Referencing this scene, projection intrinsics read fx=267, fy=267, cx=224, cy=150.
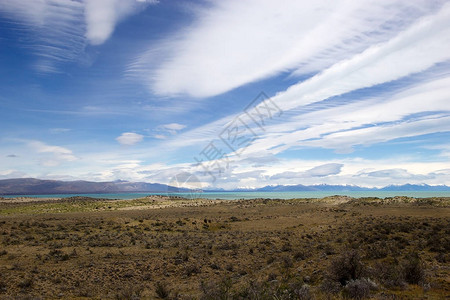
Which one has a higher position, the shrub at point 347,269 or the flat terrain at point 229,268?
the shrub at point 347,269

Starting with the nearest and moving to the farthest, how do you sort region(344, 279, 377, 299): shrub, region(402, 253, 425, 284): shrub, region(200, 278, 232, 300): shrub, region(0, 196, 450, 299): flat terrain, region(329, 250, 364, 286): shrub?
region(200, 278, 232, 300): shrub → region(344, 279, 377, 299): shrub → region(0, 196, 450, 299): flat terrain → region(402, 253, 425, 284): shrub → region(329, 250, 364, 286): shrub

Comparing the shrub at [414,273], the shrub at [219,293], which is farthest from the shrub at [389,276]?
the shrub at [219,293]

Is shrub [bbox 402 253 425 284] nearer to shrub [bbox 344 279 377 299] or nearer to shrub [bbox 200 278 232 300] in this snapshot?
shrub [bbox 344 279 377 299]

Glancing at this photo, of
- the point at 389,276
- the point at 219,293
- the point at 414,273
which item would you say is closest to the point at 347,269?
the point at 389,276

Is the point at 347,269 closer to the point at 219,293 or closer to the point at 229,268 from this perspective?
the point at 219,293

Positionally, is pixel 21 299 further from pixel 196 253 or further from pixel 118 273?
pixel 196 253

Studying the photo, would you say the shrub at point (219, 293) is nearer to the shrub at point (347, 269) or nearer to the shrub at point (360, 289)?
the shrub at point (360, 289)

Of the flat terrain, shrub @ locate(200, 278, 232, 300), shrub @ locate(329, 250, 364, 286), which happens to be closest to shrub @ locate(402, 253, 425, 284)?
the flat terrain

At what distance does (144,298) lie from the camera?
10.2 metres

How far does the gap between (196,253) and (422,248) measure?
13152 millimetres

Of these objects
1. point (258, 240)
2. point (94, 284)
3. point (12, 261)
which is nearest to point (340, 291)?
point (94, 284)

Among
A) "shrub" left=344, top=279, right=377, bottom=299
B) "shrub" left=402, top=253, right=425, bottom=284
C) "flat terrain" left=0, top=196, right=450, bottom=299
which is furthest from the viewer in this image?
"shrub" left=402, top=253, right=425, bottom=284

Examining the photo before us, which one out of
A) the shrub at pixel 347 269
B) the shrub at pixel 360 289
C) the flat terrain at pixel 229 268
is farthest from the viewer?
the shrub at pixel 347 269

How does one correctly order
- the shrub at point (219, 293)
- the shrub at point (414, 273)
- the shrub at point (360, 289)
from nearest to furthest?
the shrub at point (219, 293) < the shrub at point (360, 289) < the shrub at point (414, 273)
